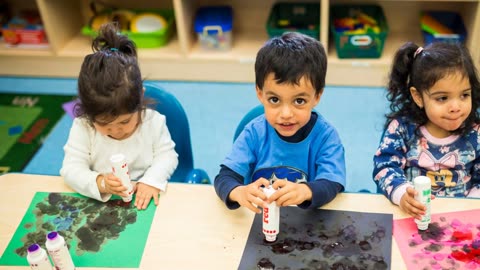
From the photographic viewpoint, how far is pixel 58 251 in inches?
44.4

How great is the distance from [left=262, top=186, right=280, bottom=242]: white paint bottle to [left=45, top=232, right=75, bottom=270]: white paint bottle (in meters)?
0.43

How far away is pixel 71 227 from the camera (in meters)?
1.31

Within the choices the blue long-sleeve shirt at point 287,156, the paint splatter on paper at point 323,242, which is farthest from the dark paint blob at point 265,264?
the blue long-sleeve shirt at point 287,156

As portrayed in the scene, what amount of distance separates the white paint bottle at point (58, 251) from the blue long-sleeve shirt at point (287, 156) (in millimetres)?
387

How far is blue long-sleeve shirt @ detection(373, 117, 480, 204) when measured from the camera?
4.83 feet

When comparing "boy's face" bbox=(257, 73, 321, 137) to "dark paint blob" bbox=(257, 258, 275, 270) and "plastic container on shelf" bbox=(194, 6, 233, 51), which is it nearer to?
"dark paint blob" bbox=(257, 258, 275, 270)

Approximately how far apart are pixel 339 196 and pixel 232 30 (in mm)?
2065

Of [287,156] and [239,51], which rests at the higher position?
[287,156]

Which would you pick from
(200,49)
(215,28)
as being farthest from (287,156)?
(200,49)

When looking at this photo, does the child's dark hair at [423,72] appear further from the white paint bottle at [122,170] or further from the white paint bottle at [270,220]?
the white paint bottle at [122,170]

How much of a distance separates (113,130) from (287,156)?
48 centimetres

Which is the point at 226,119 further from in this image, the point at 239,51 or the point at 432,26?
the point at 432,26

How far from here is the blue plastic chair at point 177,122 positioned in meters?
1.70

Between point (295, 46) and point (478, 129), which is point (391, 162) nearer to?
point (478, 129)
